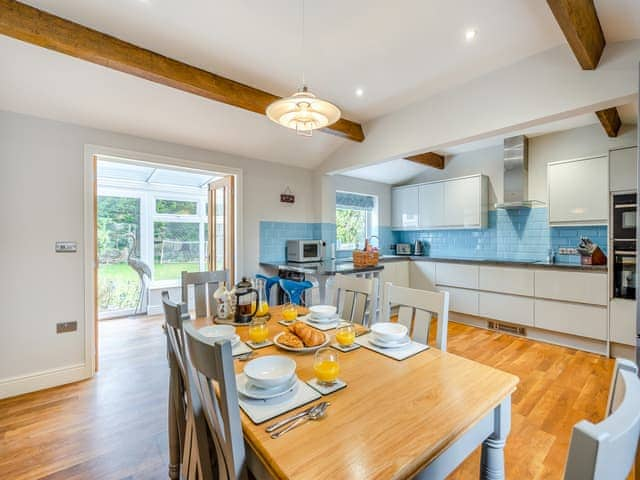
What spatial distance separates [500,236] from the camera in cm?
431

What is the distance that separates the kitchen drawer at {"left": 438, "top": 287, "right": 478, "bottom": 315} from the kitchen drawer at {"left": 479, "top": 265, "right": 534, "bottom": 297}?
0.19 m

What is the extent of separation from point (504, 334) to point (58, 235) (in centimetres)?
492

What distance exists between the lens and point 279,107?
1.67 meters

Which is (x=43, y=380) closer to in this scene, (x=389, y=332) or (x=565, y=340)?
(x=389, y=332)

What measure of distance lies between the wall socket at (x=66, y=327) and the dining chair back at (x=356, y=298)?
2397 mm

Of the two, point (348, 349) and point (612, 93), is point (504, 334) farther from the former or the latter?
point (348, 349)

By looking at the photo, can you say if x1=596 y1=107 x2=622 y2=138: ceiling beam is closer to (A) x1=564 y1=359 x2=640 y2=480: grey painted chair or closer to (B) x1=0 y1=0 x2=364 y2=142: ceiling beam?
(B) x1=0 y1=0 x2=364 y2=142: ceiling beam

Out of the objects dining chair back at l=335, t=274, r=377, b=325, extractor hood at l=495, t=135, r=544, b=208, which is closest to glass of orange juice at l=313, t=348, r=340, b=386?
dining chair back at l=335, t=274, r=377, b=325

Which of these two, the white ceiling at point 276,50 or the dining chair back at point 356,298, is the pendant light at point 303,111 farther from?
the dining chair back at point 356,298

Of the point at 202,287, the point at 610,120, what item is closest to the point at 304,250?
the point at 202,287

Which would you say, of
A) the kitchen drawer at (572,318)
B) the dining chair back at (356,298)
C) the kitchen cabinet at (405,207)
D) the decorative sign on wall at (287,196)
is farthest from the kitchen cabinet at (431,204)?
the dining chair back at (356,298)

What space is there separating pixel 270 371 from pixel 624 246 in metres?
3.60

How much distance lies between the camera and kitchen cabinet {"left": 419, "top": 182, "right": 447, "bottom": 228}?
185 inches

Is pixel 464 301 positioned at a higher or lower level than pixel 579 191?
lower
